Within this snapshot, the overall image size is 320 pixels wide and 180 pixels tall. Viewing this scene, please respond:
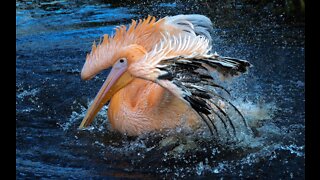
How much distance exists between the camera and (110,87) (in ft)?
12.9

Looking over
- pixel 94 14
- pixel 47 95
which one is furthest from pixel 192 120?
pixel 94 14

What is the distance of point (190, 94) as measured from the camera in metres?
3.26

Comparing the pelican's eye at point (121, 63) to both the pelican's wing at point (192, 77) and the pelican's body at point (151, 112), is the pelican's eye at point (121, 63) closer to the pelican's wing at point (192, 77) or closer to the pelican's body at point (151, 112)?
the pelican's body at point (151, 112)

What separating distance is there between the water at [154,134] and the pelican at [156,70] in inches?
4.4

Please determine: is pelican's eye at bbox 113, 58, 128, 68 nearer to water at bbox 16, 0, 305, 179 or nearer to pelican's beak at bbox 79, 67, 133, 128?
pelican's beak at bbox 79, 67, 133, 128

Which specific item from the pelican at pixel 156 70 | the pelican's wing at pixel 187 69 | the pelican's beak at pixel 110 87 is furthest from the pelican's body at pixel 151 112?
the pelican's wing at pixel 187 69

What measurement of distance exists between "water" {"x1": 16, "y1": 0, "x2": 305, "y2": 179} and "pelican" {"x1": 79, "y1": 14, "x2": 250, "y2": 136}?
0.11 metres

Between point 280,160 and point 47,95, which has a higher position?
point 47,95

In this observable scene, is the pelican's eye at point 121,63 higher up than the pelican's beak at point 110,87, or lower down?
higher up

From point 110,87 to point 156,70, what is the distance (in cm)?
67

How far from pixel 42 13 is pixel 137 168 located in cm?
390

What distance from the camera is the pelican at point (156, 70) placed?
3.39m
